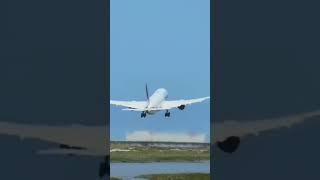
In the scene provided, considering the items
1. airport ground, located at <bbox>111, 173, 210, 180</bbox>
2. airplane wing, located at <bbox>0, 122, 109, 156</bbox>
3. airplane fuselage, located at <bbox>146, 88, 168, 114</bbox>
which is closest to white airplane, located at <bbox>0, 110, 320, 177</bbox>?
airplane wing, located at <bbox>0, 122, 109, 156</bbox>

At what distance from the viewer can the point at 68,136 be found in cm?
623

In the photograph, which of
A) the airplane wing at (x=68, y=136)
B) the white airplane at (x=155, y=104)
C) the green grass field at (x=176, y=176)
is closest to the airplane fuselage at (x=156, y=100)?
the white airplane at (x=155, y=104)

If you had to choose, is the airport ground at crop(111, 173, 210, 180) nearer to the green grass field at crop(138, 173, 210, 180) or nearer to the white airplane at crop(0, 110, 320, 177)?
the green grass field at crop(138, 173, 210, 180)

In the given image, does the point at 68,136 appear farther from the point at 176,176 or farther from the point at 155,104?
the point at 155,104

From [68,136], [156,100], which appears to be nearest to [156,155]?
[156,100]

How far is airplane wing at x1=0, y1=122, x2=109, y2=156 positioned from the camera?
6164 mm
